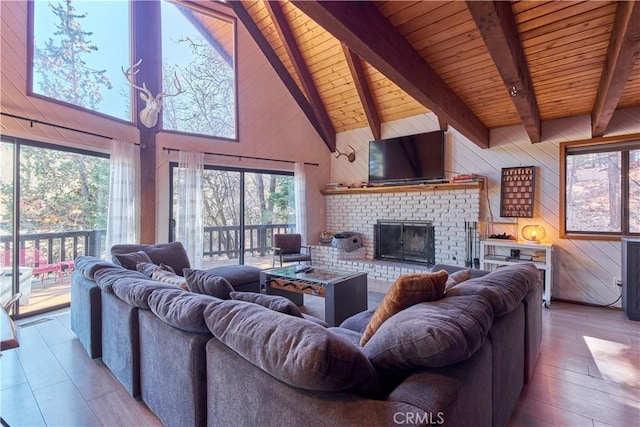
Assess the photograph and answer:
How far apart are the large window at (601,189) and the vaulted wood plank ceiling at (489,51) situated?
0.35 metres

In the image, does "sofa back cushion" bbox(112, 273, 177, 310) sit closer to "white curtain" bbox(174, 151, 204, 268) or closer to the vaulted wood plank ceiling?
the vaulted wood plank ceiling

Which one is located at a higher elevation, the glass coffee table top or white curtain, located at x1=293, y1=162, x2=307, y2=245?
white curtain, located at x1=293, y1=162, x2=307, y2=245

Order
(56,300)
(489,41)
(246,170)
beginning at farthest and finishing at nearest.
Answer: (246,170), (56,300), (489,41)

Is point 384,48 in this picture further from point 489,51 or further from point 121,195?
point 121,195

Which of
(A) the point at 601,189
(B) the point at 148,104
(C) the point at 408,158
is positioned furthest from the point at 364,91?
(A) the point at 601,189

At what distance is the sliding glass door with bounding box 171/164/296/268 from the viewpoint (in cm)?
518

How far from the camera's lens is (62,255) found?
3.81 metres

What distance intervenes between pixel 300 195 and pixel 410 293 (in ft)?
15.3

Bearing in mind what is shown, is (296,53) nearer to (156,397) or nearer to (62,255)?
(62,255)

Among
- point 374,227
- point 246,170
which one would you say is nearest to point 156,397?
point 246,170

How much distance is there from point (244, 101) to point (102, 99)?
2090 mm

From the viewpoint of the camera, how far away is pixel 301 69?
17.8 ft

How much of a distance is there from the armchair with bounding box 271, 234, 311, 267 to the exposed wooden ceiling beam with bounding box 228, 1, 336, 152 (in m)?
2.20

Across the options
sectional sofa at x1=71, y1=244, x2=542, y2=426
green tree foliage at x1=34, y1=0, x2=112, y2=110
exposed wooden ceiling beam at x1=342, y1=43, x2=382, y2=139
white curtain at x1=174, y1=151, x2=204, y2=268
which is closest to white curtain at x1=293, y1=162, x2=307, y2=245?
exposed wooden ceiling beam at x1=342, y1=43, x2=382, y2=139
